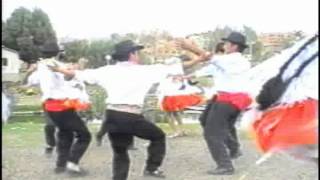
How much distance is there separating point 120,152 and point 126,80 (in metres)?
0.60

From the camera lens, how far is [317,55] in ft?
9.37

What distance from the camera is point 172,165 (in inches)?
290

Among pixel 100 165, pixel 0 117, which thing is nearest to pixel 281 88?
pixel 0 117

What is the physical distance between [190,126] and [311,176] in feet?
15.2

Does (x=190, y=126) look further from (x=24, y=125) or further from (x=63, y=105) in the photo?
(x=63, y=105)

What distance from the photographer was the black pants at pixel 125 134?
572 centimetres

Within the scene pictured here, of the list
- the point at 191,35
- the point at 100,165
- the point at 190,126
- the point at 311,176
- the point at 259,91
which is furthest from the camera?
the point at 190,126

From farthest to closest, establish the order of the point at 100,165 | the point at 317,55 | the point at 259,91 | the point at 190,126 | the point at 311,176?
1. the point at 190,126
2. the point at 100,165
3. the point at 311,176
4. the point at 259,91
5. the point at 317,55

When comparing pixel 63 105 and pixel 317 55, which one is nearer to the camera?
pixel 317 55

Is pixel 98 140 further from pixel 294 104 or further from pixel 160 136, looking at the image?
pixel 294 104

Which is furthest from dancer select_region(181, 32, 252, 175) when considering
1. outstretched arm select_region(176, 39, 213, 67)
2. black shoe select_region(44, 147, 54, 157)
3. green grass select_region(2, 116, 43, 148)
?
green grass select_region(2, 116, 43, 148)

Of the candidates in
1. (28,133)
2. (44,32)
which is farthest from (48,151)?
(44,32)

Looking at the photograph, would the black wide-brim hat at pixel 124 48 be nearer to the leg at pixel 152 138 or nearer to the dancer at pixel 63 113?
the leg at pixel 152 138

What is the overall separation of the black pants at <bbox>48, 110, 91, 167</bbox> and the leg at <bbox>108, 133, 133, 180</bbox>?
2.67 feet
